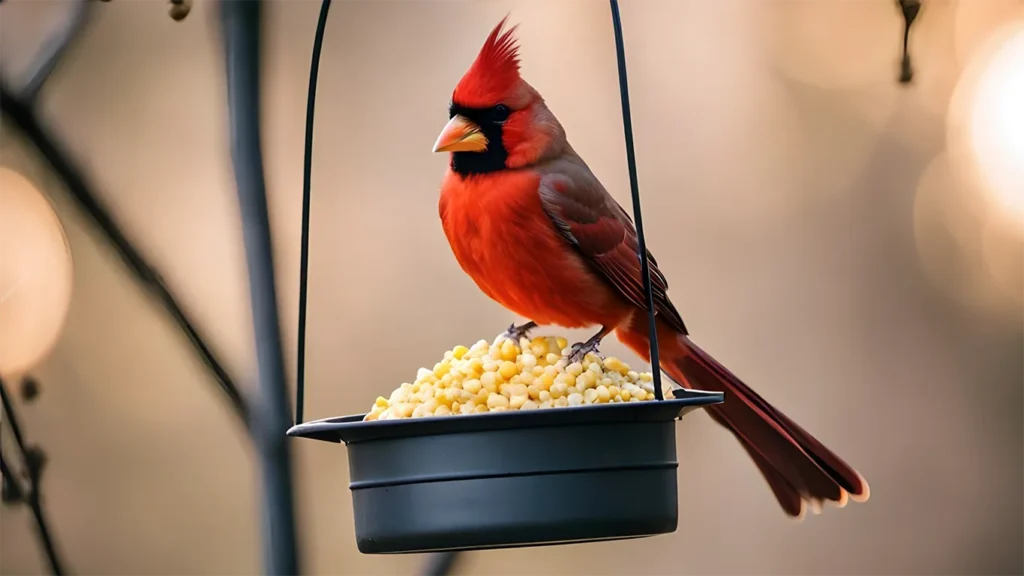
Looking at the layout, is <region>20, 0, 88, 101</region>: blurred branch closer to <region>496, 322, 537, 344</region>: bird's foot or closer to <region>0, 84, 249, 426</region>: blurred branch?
<region>0, 84, 249, 426</region>: blurred branch

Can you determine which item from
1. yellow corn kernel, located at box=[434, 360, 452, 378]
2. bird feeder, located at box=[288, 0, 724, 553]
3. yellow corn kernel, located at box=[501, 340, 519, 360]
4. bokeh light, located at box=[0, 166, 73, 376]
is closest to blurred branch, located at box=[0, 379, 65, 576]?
bird feeder, located at box=[288, 0, 724, 553]

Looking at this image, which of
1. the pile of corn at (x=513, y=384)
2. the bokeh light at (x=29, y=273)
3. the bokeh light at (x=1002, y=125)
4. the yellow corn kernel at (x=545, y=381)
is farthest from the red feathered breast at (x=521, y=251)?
the bokeh light at (x=1002, y=125)

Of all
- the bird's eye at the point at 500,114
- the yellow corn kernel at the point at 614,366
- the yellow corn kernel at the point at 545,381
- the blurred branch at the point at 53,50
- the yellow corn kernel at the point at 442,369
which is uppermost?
the blurred branch at the point at 53,50

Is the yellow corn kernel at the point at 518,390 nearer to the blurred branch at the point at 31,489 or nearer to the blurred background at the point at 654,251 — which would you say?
the blurred branch at the point at 31,489

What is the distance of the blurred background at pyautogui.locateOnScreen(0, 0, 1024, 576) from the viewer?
4414 millimetres

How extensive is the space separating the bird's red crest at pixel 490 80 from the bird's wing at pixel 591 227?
0.16 m

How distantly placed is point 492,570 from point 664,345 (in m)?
2.40

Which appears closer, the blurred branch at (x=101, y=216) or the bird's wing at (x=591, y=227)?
the blurred branch at (x=101, y=216)

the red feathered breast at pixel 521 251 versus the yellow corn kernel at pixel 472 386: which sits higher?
the red feathered breast at pixel 521 251

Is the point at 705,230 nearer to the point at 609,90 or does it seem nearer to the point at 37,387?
the point at 609,90

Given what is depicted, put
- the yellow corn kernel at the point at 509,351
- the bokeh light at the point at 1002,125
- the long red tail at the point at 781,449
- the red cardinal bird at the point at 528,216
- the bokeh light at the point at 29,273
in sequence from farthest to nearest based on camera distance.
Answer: the bokeh light at the point at 1002,125, the bokeh light at the point at 29,273, the long red tail at the point at 781,449, the red cardinal bird at the point at 528,216, the yellow corn kernel at the point at 509,351

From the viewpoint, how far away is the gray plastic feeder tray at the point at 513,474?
1613 mm

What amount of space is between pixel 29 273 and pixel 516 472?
289 centimetres

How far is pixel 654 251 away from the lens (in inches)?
184
